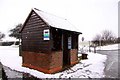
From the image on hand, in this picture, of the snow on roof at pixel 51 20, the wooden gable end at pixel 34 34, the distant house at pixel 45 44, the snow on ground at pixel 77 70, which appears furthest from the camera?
the snow on roof at pixel 51 20

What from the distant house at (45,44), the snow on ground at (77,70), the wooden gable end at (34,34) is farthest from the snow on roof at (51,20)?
the snow on ground at (77,70)

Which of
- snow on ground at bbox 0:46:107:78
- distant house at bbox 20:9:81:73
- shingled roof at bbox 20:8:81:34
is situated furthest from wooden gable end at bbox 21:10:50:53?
snow on ground at bbox 0:46:107:78

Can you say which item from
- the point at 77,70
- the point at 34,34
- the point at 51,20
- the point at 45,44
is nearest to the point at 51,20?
the point at 51,20

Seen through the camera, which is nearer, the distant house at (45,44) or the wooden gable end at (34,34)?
the distant house at (45,44)

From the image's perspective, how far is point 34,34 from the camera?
12.5 meters

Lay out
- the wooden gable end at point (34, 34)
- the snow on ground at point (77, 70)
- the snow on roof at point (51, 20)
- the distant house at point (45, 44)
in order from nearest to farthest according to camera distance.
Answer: the snow on ground at point (77, 70) < the distant house at point (45, 44) < the wooden gable end at point (34, 34) < the snow on roof at point (51, 20)

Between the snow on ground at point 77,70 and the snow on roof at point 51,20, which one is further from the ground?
the snow on roof at point 51,20

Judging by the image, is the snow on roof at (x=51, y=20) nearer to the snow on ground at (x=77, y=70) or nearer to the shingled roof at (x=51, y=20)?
the shingled roof at (x=51, y=20)

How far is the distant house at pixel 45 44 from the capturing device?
11078mm

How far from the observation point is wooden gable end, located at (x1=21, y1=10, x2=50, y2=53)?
1151 cm

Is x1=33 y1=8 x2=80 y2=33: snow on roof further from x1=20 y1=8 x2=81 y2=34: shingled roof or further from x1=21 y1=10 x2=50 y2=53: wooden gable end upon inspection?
x1=21 y1=10 x2=50 y2=53: wooden gable end

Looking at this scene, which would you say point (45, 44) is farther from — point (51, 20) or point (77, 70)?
point (77, 70)

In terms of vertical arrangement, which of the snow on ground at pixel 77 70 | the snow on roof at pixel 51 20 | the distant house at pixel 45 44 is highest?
the snow on roof at pixel 51 20

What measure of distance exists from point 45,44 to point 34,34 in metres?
1.72
